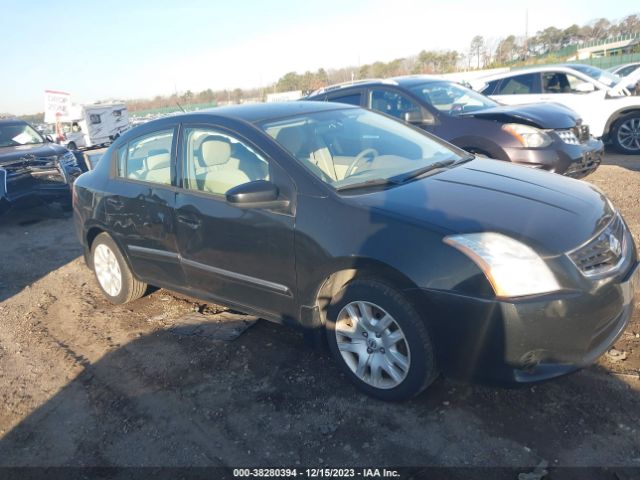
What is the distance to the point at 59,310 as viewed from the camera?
4922mm

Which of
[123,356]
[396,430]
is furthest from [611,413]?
[123,356]

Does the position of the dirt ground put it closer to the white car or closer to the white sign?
the white car

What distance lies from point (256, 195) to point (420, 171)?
1.15m

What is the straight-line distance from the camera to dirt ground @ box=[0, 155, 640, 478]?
2.59 meters

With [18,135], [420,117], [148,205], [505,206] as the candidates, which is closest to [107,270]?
[148,205]

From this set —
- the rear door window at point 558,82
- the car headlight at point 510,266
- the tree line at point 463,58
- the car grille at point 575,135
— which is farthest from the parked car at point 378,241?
the tree line at point 463,58

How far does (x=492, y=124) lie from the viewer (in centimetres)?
633

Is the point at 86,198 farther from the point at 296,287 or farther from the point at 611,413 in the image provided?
the point at 611,413

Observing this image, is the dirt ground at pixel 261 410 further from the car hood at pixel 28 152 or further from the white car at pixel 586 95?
the white car at pixel 586 95

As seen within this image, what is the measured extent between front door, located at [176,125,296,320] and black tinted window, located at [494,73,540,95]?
27.1ft

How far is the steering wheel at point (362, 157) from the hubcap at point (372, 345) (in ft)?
3.29

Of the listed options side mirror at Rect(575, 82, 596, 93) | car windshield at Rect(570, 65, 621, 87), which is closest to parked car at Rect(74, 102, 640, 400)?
side mirror at Rect(575, 82, 596, 93)

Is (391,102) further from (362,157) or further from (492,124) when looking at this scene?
(362,157)

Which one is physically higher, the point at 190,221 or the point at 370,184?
the point at 370,184
